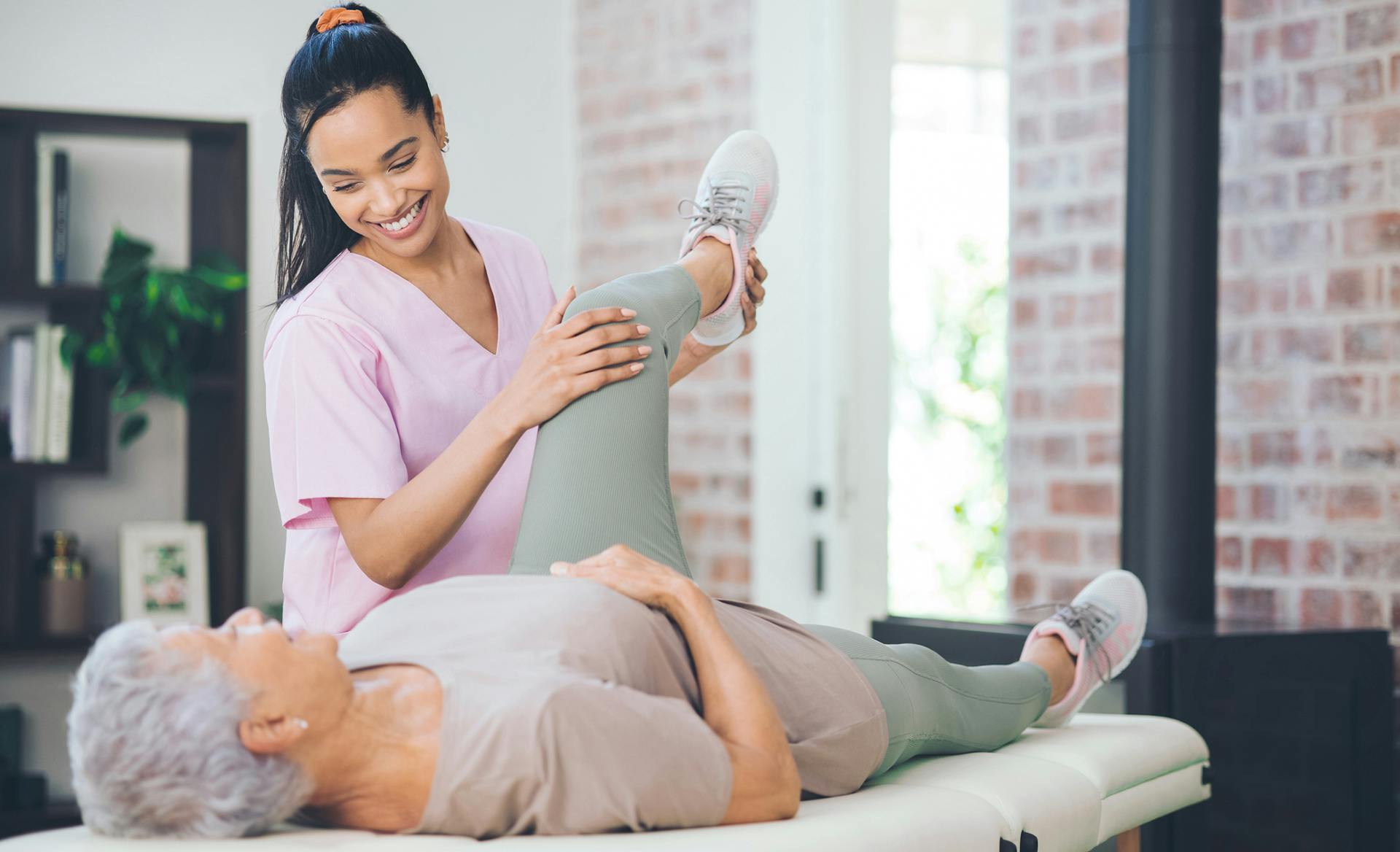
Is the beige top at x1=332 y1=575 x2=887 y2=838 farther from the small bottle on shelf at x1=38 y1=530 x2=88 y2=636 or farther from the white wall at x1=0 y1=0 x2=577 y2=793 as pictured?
the white wall at x1=0 y1=0 x2=577 y2=793

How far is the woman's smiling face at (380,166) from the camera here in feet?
5.59

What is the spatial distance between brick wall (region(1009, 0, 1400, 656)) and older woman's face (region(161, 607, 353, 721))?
2.01 meters

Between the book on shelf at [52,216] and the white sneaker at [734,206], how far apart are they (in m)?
2.25

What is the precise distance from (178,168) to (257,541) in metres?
1.07

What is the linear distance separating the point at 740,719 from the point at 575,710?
0.19 meters

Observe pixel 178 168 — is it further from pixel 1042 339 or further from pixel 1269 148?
pixel 1269 148

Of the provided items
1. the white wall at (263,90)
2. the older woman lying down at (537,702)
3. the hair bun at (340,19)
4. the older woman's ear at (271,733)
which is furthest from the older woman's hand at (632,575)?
the white wall at (263,90)

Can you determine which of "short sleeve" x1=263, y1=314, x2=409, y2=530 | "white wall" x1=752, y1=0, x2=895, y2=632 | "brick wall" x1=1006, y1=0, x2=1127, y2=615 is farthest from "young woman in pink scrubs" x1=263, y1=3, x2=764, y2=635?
"white wall" x1=752, y1=0, x2=895, y2=632

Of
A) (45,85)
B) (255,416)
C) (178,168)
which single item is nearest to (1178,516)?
(255,416)

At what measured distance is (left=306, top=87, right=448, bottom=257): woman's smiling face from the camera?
5.59ft

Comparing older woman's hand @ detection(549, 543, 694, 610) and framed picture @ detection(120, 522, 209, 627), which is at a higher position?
older woman's hand @ detection(549, 543, 694, 610)

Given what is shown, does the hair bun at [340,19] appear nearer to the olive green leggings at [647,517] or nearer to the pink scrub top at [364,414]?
the pink scrub top at [364,414]

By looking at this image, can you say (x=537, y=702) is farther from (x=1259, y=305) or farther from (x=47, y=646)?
(x=47, y=646)

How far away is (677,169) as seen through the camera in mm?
4004
